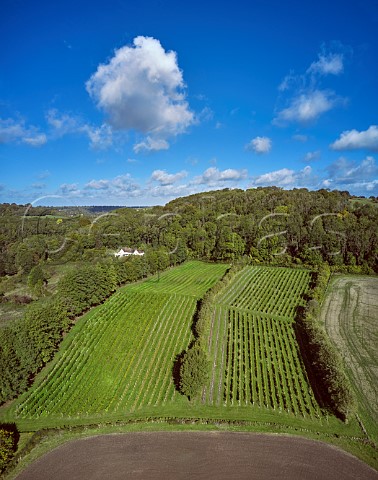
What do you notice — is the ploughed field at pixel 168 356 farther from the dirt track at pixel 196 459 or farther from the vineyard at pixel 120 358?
the dirt track at pixel 196 459

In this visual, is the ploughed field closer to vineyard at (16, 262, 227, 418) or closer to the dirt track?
vineyard at (16, 262, 227, 418)

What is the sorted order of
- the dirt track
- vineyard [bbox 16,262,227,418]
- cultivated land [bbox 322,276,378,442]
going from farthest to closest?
1. vineyard [bbox 16,262,227,418]
2. cultivated land [bbox 322,276,378,442]
3. the dirt track

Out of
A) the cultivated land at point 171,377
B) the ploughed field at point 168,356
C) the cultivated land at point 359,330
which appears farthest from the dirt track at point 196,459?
the cultivated land at point 359,330

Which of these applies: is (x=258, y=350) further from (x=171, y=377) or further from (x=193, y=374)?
(x=171, y=377)

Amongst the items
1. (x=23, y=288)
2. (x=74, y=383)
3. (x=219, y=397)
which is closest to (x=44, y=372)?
(x=74, y=383)

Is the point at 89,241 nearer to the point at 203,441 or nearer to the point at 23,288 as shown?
the point at 23,288

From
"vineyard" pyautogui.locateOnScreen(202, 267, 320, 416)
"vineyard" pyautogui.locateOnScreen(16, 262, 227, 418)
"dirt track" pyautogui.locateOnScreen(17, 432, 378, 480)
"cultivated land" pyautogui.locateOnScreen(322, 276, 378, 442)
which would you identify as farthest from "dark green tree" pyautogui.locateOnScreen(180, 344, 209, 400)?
"cultivated land" pyautogui.locateOnScreen(322, 276, 378, 442)
